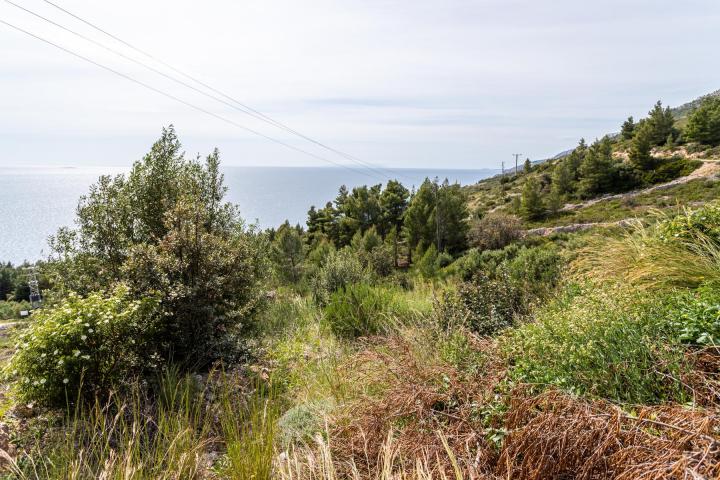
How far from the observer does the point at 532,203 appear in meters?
46.3

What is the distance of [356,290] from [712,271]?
5.25 m

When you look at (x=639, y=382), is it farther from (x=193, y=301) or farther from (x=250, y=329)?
(x=250, y=329)

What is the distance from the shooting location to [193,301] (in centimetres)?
571

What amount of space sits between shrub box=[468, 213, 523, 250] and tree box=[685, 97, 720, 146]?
2963 cm

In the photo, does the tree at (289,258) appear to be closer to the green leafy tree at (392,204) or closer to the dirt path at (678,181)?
the green leafy tree at (392,204)

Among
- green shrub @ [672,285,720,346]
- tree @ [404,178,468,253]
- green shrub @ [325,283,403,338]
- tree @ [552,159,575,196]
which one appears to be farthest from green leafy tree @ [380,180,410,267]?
green shrub @ [672,285,720,346]

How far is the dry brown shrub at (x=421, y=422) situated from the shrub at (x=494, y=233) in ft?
118

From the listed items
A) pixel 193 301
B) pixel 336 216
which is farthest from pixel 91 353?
pixel 336 216

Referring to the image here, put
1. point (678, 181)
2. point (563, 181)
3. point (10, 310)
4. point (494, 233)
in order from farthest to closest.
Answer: point (563, 181) < point (678, 181) < point (10, 310) < point (494, 233)

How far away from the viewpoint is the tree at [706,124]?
1880 inches

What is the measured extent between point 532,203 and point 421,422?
4854 centimetres

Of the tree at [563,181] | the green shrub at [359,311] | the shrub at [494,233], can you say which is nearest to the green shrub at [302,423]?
the green shrub at [359,311]

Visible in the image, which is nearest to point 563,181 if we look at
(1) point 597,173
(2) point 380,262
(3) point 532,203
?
(1) point 597,173

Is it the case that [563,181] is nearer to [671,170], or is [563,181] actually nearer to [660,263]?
[671,170]
